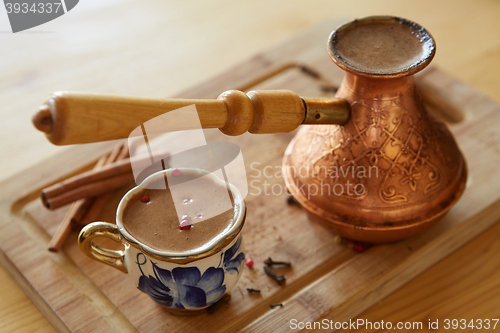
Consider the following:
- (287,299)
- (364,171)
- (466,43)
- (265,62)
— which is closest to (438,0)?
(466,43)

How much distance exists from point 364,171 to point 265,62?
1.58 feet

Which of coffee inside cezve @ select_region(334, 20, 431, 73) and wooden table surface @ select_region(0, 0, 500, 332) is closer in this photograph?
coffee inside cezve @ select_region(334, 20, 431, 73)

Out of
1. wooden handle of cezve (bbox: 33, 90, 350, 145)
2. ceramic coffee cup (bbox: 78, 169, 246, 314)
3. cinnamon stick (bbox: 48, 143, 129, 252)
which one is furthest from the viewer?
cinnamon stick (bbox: 48, 143, 129, 252)

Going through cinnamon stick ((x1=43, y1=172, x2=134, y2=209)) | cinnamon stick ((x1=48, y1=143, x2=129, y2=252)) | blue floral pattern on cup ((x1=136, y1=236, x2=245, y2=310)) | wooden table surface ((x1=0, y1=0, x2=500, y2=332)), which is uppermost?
blue floral pattern on cup ((x1=136, y1=236, x2=245, y2=310))

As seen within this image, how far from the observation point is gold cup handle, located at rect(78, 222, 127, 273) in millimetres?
631

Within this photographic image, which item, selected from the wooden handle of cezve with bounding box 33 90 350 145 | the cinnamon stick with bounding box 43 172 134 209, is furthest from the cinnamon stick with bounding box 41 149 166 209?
the wooden handle of cezve with bounding box 33 90 350 145

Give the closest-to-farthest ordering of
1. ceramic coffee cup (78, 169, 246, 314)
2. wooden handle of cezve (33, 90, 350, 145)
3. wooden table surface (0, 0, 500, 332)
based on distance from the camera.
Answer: wooden handle of cezve (33, 90, 350, 145)
ceramic coffee cup (78, 169, 246, 314)
wooden table surface (0, 0, 500, 332)

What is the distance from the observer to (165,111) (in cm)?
52

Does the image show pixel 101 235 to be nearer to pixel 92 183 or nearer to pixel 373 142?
pixel 92 183


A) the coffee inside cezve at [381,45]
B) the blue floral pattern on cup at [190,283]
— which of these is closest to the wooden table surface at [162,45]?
the coffee inside cezve at [381,45]

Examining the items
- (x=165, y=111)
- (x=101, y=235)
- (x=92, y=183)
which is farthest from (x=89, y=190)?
(x=165, y=111)

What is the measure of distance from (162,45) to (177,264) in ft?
2.84

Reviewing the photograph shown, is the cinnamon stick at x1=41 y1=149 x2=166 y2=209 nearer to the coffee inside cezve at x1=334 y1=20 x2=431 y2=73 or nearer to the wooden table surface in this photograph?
the wooden table surface

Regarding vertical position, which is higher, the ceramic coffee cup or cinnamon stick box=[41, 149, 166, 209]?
the ceramic coffee cup
